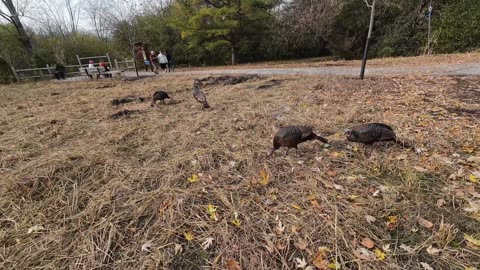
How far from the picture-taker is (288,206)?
179cm

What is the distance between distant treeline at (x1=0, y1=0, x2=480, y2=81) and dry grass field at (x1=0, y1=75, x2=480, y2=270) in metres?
9.85

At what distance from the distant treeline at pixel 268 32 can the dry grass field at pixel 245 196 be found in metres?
9.85

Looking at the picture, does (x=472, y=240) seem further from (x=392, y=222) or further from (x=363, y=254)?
(x=363, y=254)

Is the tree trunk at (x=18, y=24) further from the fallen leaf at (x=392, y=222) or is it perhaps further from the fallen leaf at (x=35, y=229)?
the fallen leaf at (x=392, y=222)

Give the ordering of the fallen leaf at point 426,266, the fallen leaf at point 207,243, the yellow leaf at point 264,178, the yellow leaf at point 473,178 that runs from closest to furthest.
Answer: the fallen leaf at point 426,266 < the fallen leaf at point 207,243 < the yellow leaf at point 473,178 < the yellow leaf at point 264,178

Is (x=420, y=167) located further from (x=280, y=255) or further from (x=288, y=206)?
(x=280, y=255)

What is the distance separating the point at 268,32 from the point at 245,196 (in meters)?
16.2

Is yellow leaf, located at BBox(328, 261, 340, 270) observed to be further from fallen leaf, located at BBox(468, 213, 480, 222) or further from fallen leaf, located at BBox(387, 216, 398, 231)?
fallen leaf, located at BBox(468, 213, 480, 222)

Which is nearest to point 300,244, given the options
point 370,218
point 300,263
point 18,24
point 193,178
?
point 300,263

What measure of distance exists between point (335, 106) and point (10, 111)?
22.8 ft

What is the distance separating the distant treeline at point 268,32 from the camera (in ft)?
34.4

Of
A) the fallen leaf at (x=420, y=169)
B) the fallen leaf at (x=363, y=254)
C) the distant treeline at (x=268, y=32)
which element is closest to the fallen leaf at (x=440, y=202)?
the fallen leaf at (x=420, y=169)

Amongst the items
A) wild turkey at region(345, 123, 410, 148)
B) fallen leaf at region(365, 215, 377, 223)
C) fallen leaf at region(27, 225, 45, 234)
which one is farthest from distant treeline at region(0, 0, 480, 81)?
fallen leaf at region(27, 225, 45, 234)

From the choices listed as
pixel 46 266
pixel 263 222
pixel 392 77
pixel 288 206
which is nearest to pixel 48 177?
pixel 46 266
